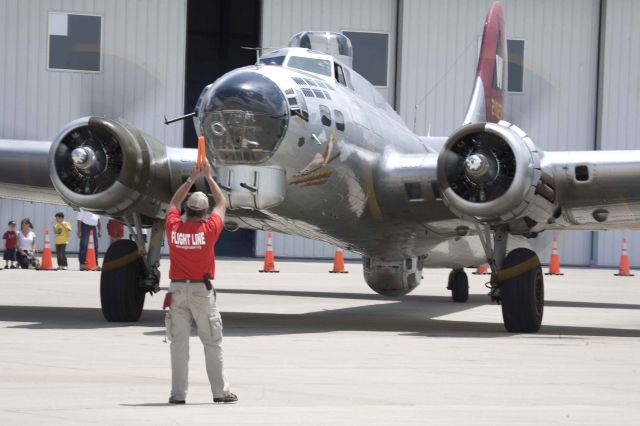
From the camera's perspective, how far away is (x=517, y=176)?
14.5 meters

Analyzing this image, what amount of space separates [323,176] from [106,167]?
9.18 feet

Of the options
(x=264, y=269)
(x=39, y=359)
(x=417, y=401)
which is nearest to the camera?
(x=417, y=401)

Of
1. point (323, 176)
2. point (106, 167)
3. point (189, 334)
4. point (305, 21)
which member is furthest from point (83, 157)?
point (305, 21)

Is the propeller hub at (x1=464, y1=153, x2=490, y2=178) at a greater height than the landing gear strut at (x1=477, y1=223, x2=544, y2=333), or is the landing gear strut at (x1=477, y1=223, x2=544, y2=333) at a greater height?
the propeller hub at (x1=464, y1=153, x2=490, y2=178)

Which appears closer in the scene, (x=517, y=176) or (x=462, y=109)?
(x=517, y=176)

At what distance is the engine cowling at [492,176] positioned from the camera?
47.7 feet

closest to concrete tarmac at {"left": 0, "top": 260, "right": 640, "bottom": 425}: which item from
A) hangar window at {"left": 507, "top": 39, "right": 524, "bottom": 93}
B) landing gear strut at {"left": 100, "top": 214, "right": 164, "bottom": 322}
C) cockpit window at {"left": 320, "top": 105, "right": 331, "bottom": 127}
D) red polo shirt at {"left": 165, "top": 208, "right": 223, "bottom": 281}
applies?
landing gear strut at {"left": 100, "top": 214, "right": 164, "bottom": 322}

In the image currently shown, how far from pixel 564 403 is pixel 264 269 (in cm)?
2400

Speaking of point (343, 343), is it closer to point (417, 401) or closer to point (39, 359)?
point (39, 359)

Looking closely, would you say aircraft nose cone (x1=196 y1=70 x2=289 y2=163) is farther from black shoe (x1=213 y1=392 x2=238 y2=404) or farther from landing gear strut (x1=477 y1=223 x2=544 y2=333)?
black shoe (x1=213 y1=392 x2=238 y2=404)

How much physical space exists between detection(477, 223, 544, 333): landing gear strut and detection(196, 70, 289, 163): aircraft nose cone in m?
3.63

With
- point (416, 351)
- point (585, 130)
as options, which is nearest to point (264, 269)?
point (585, 130)

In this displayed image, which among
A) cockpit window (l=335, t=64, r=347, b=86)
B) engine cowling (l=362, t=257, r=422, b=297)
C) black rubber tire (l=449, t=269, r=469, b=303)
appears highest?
cockpit window (l=335, t=64, r=347, b=86)

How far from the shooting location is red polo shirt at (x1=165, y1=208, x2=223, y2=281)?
8.92 metres
